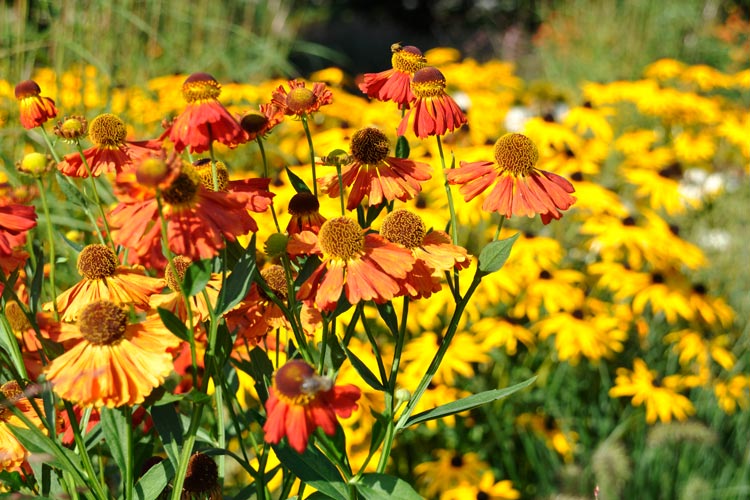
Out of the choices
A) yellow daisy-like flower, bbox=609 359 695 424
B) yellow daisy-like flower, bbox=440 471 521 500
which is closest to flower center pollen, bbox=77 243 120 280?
yellow daisy-like flower, bbox=440 471 521 500

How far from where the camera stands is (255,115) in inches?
34.0

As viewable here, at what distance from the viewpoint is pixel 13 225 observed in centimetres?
80

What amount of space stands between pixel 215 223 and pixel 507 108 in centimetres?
312

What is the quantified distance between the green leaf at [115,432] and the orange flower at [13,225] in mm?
195

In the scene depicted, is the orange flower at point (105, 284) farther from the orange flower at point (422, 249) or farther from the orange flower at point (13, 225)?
the orange flower at point (422, 249)

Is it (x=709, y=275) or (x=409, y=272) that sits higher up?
(x=409, y=272)

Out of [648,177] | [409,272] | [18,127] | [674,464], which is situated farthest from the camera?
[648,177]

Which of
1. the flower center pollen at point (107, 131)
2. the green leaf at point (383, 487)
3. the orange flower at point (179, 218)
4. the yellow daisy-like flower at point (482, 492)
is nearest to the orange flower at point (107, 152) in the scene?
the flower center pollen at point (107, 131)

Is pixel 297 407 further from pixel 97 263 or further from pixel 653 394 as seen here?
pixel 653 394

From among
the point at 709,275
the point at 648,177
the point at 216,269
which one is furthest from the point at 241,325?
the point at 709,275

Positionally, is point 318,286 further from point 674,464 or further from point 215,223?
point 674,464

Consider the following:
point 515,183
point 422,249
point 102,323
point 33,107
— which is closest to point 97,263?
point 102,323

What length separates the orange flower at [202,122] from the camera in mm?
796

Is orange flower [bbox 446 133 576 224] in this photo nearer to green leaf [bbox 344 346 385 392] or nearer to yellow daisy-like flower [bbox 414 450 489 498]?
green leaf [bbox 344 346 385 392]
